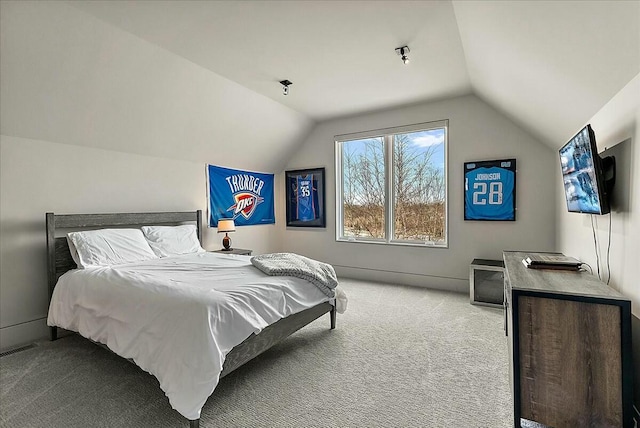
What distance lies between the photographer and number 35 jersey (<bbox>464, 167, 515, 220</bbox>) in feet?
13.1

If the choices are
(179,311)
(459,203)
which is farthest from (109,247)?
(459,203)

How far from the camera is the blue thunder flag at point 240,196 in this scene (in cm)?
484

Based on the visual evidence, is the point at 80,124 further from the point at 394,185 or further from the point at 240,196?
the point at 394,185

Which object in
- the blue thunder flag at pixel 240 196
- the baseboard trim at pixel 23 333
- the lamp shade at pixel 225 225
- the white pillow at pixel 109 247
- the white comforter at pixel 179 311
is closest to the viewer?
the white comforter at pixel 179 311

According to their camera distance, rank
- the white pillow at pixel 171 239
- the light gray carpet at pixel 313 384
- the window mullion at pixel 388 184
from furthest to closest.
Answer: the window mullion at pixel 388 184, the white pillow at pixel 171 239, the light gray carpet at pixel 313 384

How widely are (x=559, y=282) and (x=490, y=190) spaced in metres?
2.54

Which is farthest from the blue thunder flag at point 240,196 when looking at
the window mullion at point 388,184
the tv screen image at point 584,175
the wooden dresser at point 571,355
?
the tv screen image at point 584,175

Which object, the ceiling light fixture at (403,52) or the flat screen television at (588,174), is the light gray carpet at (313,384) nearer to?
the flat screen television at (588,174)

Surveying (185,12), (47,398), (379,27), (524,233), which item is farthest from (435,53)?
(47,398)

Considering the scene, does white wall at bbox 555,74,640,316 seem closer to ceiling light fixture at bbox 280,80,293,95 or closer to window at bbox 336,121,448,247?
window at bbox 336,121,448,247

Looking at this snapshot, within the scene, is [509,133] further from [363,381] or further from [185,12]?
[185,12]

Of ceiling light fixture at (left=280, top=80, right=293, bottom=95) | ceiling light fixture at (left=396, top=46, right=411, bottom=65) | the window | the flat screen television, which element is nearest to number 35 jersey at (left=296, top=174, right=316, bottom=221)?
the window

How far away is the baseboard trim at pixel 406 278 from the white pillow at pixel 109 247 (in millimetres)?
3044

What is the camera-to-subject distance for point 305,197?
223 inches
